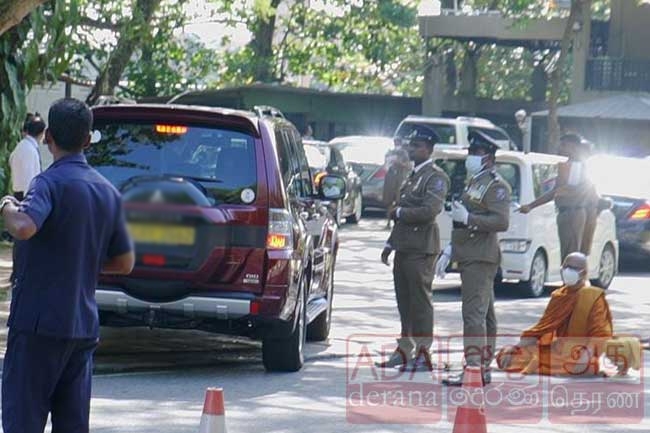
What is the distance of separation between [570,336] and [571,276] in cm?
48

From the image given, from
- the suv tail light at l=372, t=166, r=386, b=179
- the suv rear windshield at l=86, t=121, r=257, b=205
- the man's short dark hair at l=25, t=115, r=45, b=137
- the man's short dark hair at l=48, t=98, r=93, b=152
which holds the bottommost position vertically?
the suv tail light at l=372, t=166, r=386, b=179

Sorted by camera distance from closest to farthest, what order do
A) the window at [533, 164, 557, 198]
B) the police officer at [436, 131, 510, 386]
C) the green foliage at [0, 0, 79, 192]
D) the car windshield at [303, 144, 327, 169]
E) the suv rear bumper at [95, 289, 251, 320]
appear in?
the suv rear bumper at [95, 289, 251, 320] < the police officer at [436, 131, 510, 386] < the green foliage at [0, 0, 79, 192] < the window at [533, 164, 557, 198] < the car windshield at [303, 144, 327, 169]

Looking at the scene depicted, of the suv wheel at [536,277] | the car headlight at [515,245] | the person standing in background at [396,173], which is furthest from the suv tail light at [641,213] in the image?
the person standing in background at [396,173]

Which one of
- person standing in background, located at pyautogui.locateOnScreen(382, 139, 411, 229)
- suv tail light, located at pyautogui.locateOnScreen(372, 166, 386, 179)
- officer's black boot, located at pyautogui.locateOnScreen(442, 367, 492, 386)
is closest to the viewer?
officer's black boot, located at pyautogui.locateOnScreen(442, 367, 492, 386)

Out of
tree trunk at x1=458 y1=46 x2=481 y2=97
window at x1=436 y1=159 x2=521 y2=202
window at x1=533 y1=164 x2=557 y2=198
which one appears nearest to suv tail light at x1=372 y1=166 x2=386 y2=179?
window at x1=533 y1=164 x2=557 y2=198

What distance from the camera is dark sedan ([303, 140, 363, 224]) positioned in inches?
1058

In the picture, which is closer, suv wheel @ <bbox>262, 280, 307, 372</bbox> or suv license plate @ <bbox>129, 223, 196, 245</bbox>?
suv license plate @ <bbox>129, 223, 196, 245</bbox>

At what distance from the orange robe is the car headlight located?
520 cm

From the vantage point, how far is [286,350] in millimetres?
10992

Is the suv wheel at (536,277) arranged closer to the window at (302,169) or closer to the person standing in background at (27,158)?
the window at (302,169)

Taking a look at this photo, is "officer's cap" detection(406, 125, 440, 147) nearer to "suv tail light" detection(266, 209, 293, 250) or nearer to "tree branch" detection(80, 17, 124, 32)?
"suv tail light" detection(266, 209, 293, 250)

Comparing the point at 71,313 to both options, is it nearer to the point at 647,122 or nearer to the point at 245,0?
the point at 245,0

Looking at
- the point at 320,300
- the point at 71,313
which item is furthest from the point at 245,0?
the point at 71,313

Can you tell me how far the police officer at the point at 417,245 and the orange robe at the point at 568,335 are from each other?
836 mm
